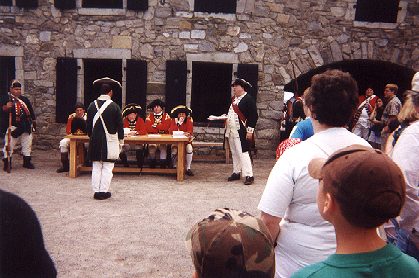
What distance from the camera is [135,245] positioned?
4832 millimetres

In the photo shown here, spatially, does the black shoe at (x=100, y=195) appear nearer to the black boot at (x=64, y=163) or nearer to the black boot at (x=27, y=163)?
the black boot at (x=64, y=163)

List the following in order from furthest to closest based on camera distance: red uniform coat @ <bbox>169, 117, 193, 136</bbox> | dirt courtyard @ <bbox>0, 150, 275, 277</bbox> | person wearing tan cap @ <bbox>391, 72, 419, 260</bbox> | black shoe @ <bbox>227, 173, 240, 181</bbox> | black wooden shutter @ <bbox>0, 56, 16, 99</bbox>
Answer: black wooden shutter @ <bbox>0, 56, 16, 99</bbox>
red uniform coat @ <bbox>169, 117, 193, 136</bbox>
black shoe @ <bbox>227, 173, 240, 181</bbox>
dirt courtyard @ <bbox>0, 150, 275, 277</bbox>
person wearing tan cap @ <bbox>391, 72, 419, 260</bbox>

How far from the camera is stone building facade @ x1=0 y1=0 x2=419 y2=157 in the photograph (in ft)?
37.5

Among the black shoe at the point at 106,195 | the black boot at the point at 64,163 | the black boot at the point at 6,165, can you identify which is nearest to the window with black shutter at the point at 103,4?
the black boot at the point at 64,163

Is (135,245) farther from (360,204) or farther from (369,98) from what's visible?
(369,98)

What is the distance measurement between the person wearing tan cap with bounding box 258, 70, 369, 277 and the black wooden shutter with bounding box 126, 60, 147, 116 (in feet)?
31.2

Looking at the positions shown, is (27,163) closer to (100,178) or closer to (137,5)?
(100,178)

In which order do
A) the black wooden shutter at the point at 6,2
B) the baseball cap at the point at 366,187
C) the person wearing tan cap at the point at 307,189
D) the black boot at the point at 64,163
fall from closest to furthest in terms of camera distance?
the baseball cap at the point at 366,187 → the person wearing tan cap at the point at 307,189 → the black boot at the point at 64,163 → the black wooden shutter at the point at 6,2

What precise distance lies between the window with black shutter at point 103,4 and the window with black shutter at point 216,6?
6.64ft

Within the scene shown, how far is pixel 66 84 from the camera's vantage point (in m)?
11.5

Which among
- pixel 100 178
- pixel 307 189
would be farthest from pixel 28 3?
pixel 307 189

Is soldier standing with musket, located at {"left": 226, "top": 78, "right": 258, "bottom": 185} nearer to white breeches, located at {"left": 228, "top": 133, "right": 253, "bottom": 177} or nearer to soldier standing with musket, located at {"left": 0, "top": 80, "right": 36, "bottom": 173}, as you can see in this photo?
white breeches, located at {"left": 228, "top": 133, "right": 253, "bottom": 177}

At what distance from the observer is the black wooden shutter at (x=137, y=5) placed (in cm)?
1130

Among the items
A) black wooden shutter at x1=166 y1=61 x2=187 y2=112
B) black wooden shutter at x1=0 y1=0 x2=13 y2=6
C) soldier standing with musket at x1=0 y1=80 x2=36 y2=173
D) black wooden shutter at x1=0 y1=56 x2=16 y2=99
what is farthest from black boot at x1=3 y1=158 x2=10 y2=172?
black wooden shutter at x1=0 y1=0 x2=13 y2=6
